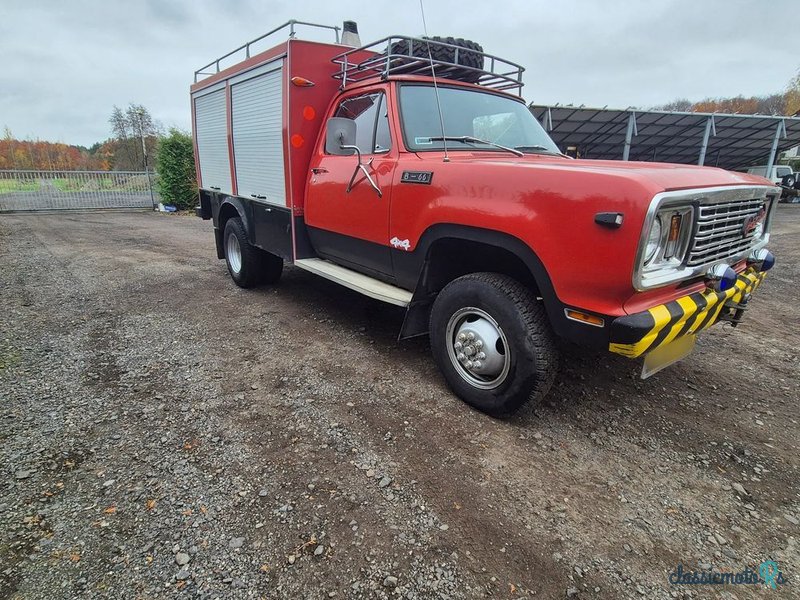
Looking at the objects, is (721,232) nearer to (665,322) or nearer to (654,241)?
(654,241)

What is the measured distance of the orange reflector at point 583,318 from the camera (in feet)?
7.79

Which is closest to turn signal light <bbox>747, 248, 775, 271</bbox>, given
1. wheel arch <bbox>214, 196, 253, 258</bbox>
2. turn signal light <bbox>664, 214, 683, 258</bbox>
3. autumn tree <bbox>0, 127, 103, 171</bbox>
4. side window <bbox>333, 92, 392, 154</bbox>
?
turn signal light <bbox>664, 214, 683, 258</bbox>

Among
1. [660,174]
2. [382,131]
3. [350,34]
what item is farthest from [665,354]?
[350,34]

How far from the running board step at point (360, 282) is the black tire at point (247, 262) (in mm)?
1345

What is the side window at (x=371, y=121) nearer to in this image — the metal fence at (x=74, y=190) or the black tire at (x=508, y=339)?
the black tire at (x=508, y=339)

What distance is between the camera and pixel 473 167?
289 cm

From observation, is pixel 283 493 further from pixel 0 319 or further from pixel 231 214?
pixel 231 214

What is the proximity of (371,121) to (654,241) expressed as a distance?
2549 mm

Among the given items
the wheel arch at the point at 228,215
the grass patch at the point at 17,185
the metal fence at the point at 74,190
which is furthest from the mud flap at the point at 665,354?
the grass patch at the point at 17,185

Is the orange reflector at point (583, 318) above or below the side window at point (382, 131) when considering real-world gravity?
below

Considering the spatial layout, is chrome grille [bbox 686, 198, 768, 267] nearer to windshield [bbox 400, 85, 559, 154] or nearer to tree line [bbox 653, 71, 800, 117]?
windshield [bbox 400, 85, 559, 154]

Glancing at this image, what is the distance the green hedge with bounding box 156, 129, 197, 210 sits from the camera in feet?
58.6

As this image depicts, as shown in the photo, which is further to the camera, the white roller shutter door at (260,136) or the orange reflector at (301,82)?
the white roller shutter door at (260,136)

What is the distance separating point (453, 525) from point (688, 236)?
194 cm
